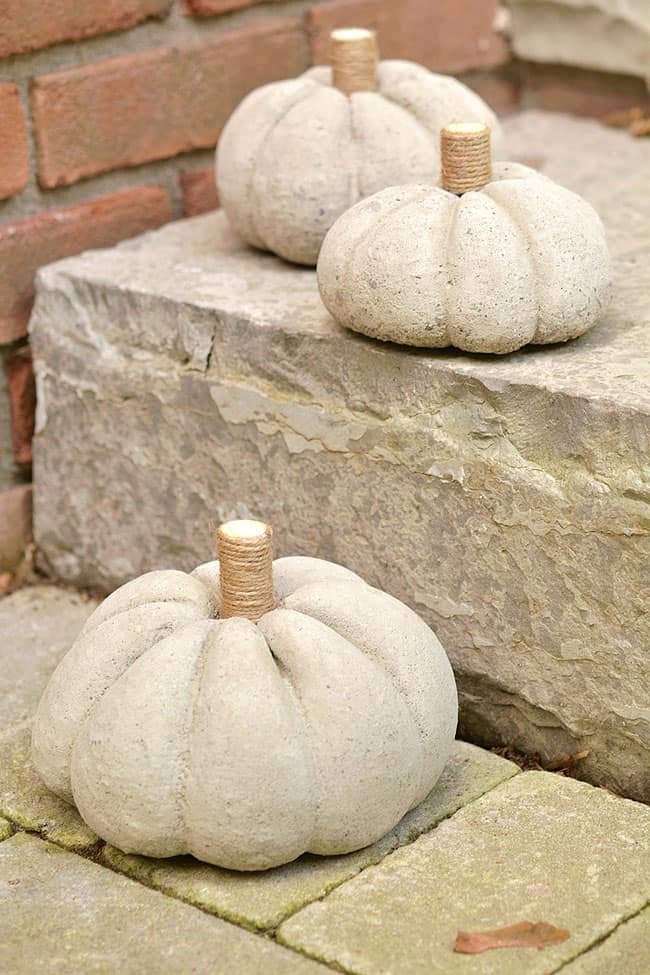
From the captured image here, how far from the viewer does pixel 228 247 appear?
115 inches

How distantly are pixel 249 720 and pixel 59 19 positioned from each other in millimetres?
1482

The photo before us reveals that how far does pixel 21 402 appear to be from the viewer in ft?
9.71

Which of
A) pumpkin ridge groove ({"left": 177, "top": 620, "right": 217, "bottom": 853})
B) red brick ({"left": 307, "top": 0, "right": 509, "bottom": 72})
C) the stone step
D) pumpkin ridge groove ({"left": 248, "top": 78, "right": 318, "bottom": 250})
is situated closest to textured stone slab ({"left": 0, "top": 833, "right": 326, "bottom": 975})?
the stone step

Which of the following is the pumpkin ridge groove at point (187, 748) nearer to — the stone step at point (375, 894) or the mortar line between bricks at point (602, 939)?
the stone step at point (375, 894)

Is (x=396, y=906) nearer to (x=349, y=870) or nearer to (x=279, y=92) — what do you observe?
(x=349, y=870)

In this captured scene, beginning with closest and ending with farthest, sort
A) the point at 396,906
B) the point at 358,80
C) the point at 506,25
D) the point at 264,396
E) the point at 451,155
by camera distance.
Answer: the point at 396,906, the point at 451,155, the point at 264,396, the point at 358,80, the point at 506,25

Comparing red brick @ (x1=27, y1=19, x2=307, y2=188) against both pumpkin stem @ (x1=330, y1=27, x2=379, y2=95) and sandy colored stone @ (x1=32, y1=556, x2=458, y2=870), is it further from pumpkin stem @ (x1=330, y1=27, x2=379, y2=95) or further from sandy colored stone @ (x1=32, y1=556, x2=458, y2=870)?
sandy colored stone @ (x1=32, y1=556, x2=458, y2=870)

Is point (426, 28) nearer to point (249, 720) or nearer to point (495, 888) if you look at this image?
point (249, 720)

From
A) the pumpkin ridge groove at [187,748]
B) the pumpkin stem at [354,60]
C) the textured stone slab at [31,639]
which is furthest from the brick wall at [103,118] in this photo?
the pumpkin ridge groove at [187,748]

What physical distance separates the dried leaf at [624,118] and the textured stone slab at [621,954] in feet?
7.03

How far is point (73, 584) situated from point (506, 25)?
1.73 m

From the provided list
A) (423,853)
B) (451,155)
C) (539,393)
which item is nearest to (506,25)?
(451,155)

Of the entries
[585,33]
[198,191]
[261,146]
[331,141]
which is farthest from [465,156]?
[585,33]

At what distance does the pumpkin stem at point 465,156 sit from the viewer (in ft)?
7.55
